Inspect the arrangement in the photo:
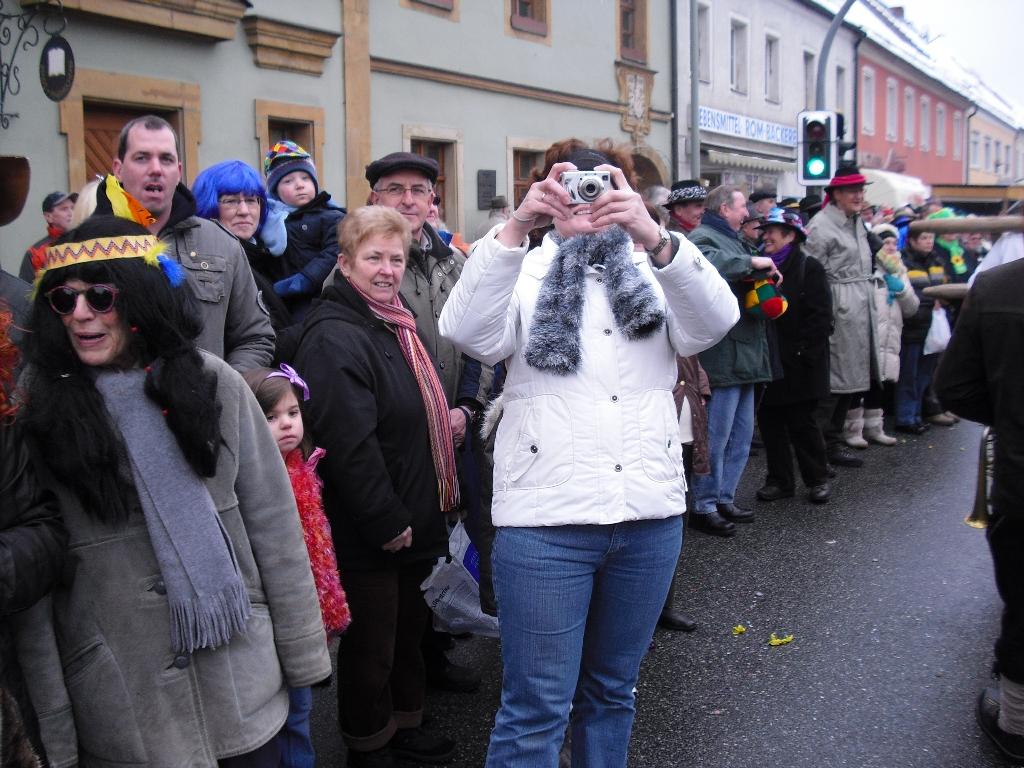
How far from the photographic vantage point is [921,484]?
8.09 m

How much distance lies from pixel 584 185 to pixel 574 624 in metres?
1.12

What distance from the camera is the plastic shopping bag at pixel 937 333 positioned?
33.4 feet

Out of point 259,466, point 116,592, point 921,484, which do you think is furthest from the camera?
point 921,484

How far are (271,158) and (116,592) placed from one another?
12.1 feet

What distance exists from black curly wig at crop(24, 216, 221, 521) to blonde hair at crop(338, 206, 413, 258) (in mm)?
1216

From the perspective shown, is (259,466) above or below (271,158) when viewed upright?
below

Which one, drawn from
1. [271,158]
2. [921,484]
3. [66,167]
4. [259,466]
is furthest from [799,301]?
[66,167]

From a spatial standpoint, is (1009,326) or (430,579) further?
(430,579)

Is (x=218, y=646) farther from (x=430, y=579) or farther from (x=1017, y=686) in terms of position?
(x=1017, y=686)

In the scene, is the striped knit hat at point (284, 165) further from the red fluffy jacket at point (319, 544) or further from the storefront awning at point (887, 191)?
the storefront awning at point (887, 191)

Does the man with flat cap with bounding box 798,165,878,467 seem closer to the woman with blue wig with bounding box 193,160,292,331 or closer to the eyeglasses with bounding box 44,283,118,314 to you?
the woman with blue wig with bounding box 193,160,292,331

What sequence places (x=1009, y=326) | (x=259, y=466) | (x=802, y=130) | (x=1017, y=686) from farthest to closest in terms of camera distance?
1. (x=802, y=130)
2. (x=1017, y=686)
3. (x=1009, y=326)
4. (x=259, y=466)

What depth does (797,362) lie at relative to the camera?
745cm

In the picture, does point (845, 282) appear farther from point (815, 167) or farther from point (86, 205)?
point (86, 205)
